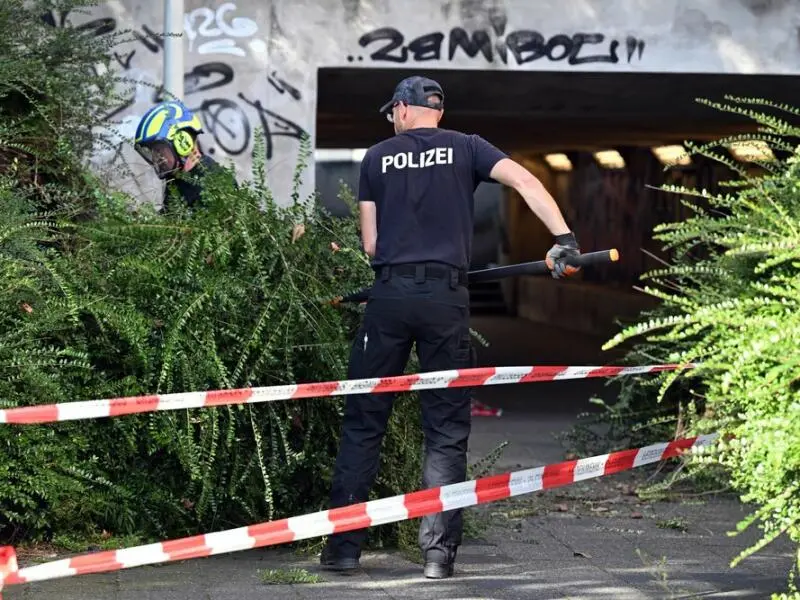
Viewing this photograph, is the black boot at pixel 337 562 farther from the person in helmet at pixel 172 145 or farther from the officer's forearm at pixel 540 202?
the person in helmet at pixel 172 145

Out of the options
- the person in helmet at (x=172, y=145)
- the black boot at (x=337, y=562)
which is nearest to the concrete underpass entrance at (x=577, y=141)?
the person in helmet at (x=172, y=145)

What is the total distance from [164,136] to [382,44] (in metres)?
3.94

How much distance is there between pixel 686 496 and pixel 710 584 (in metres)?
2.03

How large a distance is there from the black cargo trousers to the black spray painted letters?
5134 millimetres

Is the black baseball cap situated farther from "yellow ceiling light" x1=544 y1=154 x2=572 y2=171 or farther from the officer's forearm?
"yellow ceiling light" x1=544 y1=154 x2=572 y2=171

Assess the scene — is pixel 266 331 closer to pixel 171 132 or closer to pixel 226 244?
pixel 226 244

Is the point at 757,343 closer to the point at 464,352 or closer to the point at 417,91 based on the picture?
the point at 464,352

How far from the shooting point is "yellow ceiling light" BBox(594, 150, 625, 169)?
72.9ft

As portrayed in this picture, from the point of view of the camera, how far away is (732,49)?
1081 cm

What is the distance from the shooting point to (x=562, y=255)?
5.27 m

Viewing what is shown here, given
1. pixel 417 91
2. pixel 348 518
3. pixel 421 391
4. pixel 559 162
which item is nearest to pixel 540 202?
pixel 417 91

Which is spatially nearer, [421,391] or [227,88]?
[421,391]

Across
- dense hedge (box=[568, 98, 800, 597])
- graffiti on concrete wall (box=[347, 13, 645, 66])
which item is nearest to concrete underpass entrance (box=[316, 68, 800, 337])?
graffiti on concrete wall (box=[347, 13, 645, 66])

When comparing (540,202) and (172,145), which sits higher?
(172,145)
